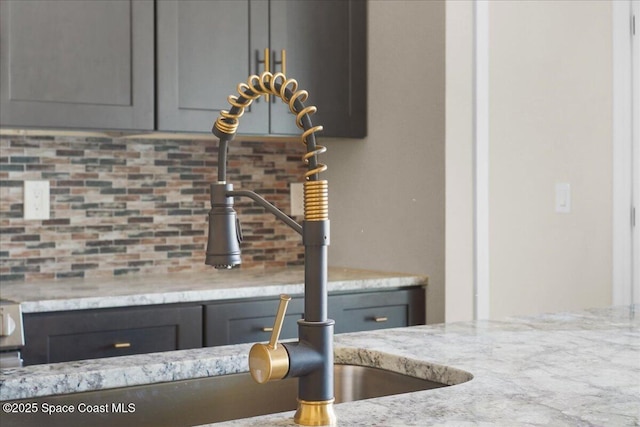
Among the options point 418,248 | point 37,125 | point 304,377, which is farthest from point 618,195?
point 304,377

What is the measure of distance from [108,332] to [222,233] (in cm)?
158

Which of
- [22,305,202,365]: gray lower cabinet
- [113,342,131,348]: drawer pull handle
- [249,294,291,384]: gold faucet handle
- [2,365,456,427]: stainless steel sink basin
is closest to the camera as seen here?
[249,294,291,384]: gold faucet handle

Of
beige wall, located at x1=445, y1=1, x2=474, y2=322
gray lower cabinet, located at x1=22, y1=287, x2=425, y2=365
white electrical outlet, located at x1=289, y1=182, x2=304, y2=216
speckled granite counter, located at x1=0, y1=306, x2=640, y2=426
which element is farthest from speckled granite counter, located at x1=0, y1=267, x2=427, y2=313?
speckled granite counter, located at x1=0, y1=306, x2=640, y2=426

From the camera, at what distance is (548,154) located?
3.42 m

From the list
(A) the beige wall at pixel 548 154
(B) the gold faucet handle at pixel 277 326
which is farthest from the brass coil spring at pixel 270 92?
(A) the beige wall at pixel 548 154

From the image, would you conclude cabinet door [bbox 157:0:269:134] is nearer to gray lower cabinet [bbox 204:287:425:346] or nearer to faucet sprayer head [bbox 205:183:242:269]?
gray lower cabinet [bbox 204:287:425:346]

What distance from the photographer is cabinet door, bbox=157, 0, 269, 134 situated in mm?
3010

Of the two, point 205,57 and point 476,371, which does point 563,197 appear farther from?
point 476,371

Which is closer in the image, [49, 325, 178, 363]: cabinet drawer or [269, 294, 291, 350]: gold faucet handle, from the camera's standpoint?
[269, 294, 291, 350]: gold faucet handle

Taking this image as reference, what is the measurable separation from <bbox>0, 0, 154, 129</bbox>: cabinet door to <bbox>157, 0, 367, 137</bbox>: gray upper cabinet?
0.27ft

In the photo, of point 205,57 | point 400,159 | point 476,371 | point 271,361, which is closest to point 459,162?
point 400,159

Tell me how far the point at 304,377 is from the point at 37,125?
1.91 m

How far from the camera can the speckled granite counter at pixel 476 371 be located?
1.18 m

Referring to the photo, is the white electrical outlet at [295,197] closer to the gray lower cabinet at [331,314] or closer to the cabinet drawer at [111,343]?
the gray lower cabinet at [331,314]
